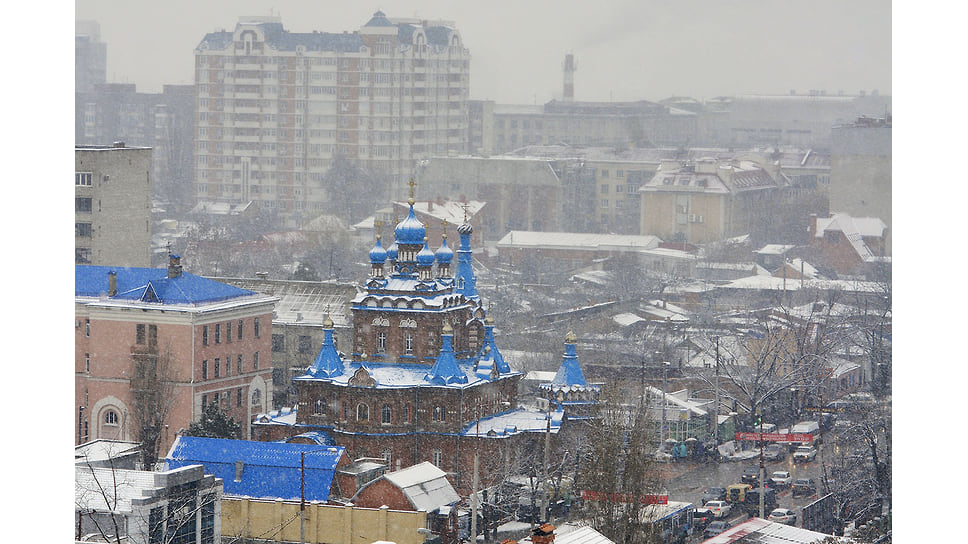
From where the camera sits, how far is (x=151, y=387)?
24188mm

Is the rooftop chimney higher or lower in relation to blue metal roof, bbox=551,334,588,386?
higher

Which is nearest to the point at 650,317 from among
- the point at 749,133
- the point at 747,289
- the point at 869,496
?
the point at 747,289

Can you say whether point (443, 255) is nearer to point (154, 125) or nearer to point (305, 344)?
point (305, 344)

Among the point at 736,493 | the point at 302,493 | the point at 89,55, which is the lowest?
the point at 736,493

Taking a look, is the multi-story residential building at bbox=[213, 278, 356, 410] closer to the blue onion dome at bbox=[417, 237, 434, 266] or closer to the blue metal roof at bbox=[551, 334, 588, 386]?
the blue onion dome at bbox=[417, 237, 434, 266]

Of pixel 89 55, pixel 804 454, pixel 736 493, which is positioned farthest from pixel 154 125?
pixel 736 493

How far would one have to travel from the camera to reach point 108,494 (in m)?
16.9

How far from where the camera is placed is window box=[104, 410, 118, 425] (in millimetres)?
24812

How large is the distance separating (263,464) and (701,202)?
130 feet

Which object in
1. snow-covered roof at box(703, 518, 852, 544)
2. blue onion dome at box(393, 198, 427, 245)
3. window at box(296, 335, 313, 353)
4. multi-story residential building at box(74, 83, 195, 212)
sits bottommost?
snow-covered roof at box(703, 518, 852, 544)

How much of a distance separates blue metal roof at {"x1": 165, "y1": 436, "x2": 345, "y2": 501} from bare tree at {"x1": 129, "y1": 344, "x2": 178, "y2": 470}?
132 inches

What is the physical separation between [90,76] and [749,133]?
2800 cm

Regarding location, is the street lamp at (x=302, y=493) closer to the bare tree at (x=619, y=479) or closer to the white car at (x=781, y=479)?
the bare tree at (x=619, y=479)

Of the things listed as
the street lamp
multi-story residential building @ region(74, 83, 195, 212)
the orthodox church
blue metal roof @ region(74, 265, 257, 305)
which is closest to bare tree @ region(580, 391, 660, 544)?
the orthodox church
